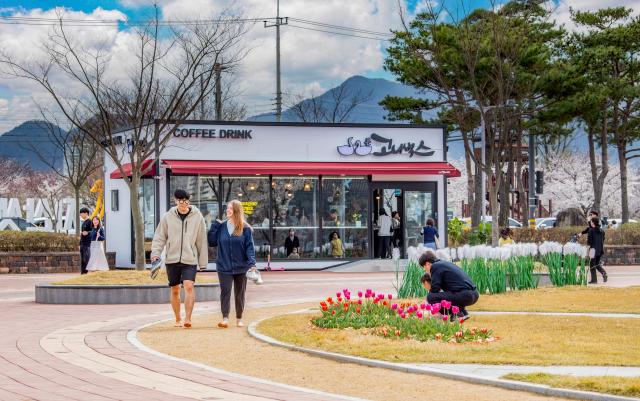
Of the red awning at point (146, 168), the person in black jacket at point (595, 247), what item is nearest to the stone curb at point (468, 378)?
the person in black jacket at point (595, 247)

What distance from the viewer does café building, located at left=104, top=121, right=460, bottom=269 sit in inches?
1435

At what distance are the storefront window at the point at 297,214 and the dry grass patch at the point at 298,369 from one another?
21.6 m

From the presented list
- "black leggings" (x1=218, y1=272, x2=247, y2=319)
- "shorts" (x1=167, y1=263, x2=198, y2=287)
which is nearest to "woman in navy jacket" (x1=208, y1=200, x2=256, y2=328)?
"black leggings" (x1=218, y1=272, x2=247, y2=319)

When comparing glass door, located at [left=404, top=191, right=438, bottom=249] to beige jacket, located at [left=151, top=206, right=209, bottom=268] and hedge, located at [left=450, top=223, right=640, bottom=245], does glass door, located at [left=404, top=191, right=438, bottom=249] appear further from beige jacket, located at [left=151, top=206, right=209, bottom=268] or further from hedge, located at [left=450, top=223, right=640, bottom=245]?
beige jacket, located at [left=151, top=206, right=209, bottom=268]

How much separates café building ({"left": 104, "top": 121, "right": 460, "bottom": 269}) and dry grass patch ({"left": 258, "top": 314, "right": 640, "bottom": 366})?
2020 centimetres

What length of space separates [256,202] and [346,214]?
10.5 ft

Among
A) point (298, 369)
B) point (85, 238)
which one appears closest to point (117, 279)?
point (85, 238)

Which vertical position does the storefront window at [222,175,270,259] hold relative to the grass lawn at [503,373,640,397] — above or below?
above

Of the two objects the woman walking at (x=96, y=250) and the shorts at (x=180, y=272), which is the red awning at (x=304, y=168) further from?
the shorts at (x=180, y=272)

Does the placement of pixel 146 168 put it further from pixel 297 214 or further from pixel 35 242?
pixel 297 214

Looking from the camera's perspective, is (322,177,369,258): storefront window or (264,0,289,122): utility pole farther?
(264,0,289,122): utility pole

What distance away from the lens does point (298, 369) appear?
446 inches

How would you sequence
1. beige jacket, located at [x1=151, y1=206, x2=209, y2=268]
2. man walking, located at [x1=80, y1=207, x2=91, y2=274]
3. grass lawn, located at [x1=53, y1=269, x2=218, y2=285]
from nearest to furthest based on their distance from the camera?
1. beige jacket, located at [x1=151, y1=206, x2=209, y2=268]
2. grass lawn, located at [x1=53, y1=269, x2=218, y2=285]
3. man walking, located at [x1=80, y1=207, x2=91, y2=274]

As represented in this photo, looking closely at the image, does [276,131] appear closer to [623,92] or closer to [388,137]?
[388,137]
